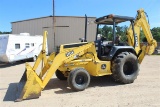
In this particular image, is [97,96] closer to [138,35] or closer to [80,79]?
[80,79]

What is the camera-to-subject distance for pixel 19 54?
58.6ft

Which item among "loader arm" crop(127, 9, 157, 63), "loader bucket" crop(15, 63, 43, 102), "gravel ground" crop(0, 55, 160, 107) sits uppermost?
"loader arm" crop(127, 9, 157, 63)

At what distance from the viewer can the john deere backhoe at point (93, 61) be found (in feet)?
24.6

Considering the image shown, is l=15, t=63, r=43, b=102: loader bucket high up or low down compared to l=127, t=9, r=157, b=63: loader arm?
down

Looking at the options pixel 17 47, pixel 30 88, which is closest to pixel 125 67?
pixel 30 88

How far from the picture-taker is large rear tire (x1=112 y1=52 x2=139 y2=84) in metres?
8.41

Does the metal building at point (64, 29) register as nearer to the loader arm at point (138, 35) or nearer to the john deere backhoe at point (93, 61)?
the loader arm at point (138, 35)

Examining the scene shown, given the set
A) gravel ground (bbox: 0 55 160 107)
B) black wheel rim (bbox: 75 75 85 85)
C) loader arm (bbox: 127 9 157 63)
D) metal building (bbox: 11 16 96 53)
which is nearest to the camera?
gravel ground (bbox: 0 55 160 107)

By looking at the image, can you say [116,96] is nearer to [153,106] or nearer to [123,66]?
[153,106]

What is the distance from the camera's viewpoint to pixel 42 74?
826 cm

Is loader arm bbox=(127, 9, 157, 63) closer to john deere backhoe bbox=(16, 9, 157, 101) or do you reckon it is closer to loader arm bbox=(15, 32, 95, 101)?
john deere backhoe bbox=(16, 9, 157, 101)

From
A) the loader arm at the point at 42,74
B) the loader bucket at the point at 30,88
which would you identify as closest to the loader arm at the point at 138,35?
the loader arm at the point at 42,74

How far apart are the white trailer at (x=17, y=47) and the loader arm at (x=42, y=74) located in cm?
862

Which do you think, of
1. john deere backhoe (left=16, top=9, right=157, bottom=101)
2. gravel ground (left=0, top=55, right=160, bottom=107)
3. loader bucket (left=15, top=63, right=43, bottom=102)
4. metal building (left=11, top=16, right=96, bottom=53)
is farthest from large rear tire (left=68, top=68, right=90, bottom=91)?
metal building (left=11, top=16, right=96, bottom=53)
